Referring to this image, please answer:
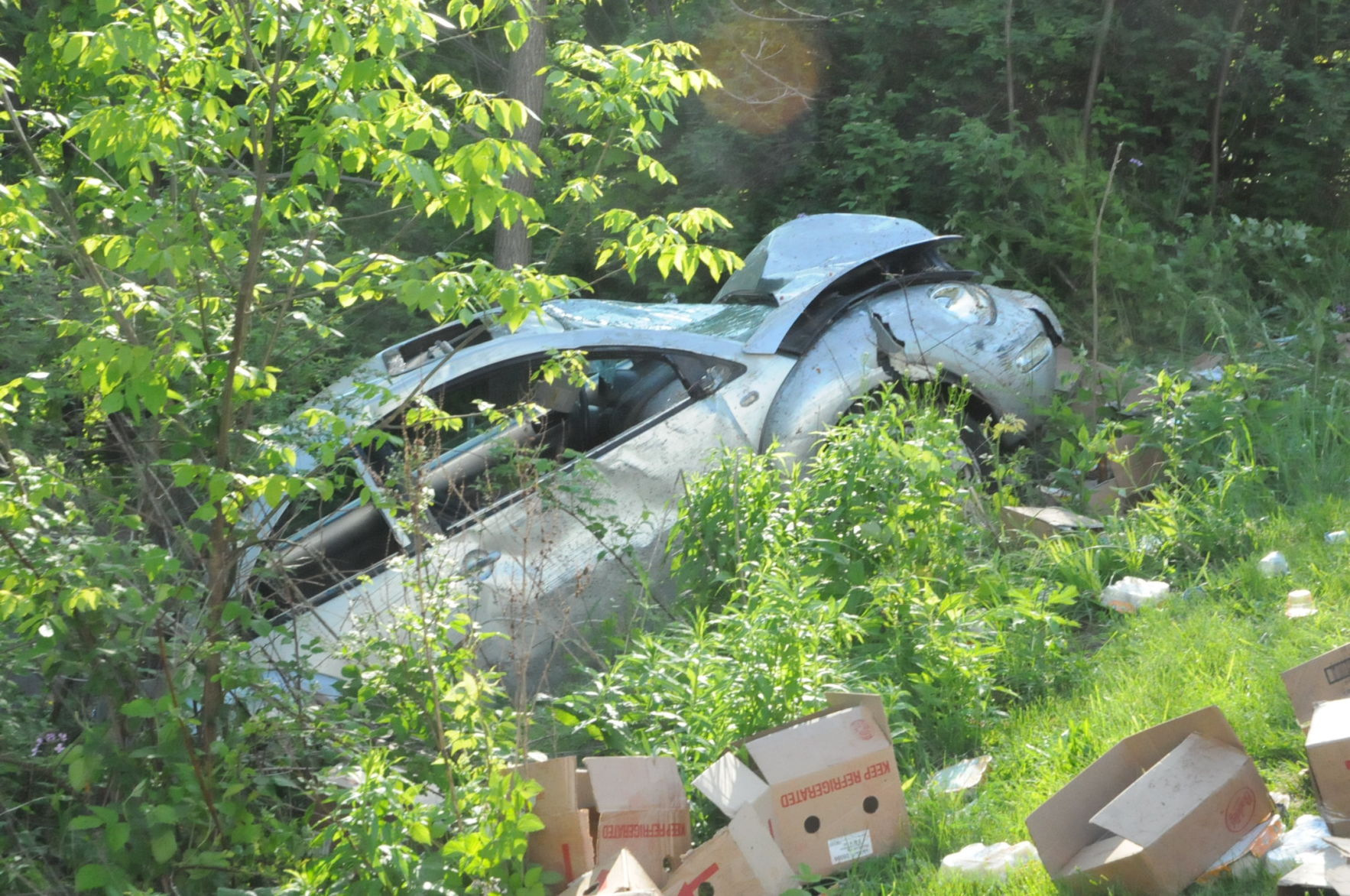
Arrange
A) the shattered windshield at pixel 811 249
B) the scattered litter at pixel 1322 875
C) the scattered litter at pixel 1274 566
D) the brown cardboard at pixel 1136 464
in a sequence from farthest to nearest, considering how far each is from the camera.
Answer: the shattered windshield at pixel 811 249 < the brown cardboard at pixel 1136 464 < the scattered litter at pixel 1274 566 < the scattered litter at pixel 1322 875

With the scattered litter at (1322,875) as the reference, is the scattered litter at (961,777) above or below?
below

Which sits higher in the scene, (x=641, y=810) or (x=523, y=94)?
(x=523, y=94)

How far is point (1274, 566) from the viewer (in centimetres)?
471

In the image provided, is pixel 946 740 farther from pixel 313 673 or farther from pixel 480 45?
pixel 480 45

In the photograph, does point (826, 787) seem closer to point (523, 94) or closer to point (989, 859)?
point (989, 859)

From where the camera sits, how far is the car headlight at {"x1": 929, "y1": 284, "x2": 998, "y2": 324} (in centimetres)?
607

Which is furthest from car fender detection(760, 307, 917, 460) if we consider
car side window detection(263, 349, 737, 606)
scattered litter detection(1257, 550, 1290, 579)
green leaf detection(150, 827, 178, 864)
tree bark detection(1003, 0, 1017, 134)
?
tree bark detection(1003, 0, 1017, 134)

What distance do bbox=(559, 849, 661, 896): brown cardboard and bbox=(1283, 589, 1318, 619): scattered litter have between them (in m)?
2.58

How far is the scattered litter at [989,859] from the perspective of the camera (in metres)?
3.20

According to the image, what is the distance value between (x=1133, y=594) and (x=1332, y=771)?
1.87 metres

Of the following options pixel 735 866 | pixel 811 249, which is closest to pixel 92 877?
pixel 735 866

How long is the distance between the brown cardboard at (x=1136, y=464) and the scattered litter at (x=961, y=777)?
7.93 feet

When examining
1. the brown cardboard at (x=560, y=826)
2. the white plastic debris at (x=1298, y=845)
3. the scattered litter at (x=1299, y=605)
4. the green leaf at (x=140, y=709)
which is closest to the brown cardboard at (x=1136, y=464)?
the scattered litter at (x=1299, y=605)

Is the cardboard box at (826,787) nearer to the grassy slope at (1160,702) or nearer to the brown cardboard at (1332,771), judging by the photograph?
the grassy slope at (1160,702)
